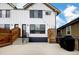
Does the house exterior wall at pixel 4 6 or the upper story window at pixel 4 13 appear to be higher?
the house exterior wall at pixel 4 6

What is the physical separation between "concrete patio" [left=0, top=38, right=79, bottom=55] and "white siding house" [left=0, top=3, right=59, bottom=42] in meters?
0.22

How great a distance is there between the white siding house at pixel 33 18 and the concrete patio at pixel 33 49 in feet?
0.72

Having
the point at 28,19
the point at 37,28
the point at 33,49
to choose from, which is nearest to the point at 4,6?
the point at 28,19

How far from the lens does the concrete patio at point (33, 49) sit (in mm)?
28141

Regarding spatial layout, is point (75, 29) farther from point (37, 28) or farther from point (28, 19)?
point (28, 19)

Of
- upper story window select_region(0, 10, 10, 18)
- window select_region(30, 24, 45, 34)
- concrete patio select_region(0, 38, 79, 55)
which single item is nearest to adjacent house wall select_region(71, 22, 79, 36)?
concrete patio select_region(0, 38, 79, 55)

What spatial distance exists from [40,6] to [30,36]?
631mm

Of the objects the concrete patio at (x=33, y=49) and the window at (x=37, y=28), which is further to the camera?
the window at (x=37, y=28)

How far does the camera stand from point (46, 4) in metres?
28.1

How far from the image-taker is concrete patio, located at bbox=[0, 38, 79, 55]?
28.1 m

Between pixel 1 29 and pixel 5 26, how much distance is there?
99 millimetres

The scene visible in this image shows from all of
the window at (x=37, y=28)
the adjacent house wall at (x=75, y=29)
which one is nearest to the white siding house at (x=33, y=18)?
the window at (x=37, y=28)

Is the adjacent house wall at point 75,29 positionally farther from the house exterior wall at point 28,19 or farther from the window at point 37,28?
the window at point 37,28

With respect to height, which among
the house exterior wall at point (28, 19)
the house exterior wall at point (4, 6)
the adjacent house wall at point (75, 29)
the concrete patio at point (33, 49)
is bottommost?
the concrete patio at point (33, 49)
